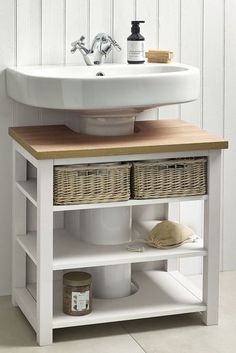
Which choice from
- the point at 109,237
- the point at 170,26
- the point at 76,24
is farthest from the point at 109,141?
the point at 170,26

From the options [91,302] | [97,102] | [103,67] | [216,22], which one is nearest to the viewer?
[97,102]

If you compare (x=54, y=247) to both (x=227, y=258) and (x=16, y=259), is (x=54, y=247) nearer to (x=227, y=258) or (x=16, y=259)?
(x=16, y=259)

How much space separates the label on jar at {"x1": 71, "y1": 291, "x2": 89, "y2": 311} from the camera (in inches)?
122

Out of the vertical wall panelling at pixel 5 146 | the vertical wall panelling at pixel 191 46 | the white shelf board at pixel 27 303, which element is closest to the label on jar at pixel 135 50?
the vertical wall panelling at pixel 191 46

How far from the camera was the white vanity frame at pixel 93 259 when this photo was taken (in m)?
2.99

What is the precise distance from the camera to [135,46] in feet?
11.2

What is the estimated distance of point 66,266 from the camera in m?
3.03

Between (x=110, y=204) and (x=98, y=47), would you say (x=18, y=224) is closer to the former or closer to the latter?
(x=110, y=204)

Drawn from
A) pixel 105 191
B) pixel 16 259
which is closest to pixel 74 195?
pixel 105 191

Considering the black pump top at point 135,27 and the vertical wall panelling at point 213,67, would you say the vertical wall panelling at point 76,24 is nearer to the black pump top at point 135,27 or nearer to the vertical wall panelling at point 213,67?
the black pump top at point 135,27

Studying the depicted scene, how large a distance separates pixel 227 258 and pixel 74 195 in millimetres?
1103

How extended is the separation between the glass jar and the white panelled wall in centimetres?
48

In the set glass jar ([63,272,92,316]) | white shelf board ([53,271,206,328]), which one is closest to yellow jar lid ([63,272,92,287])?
glass jar ([63,272,92,316])

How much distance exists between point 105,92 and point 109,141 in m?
0.19
